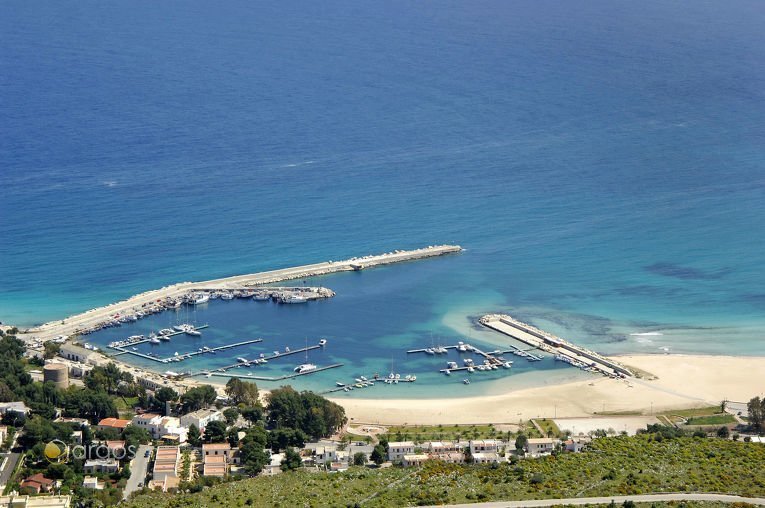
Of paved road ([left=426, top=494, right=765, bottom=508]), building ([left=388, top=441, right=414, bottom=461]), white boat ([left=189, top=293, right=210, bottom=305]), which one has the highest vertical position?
white boat ([left=189, top=293, right=210, bottom=305])

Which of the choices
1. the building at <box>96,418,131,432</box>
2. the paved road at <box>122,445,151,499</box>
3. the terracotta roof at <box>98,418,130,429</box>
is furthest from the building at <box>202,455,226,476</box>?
the terracotta roof at <box>98,418,130,429</box>

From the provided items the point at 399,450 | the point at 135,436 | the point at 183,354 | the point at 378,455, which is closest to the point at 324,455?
the point at 378,455

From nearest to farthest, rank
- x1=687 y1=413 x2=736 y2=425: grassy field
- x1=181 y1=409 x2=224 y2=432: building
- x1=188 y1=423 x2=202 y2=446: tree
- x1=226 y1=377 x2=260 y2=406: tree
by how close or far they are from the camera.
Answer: x1=188 y1=423 x2=202 y2=446: tree → x1=181 y1=409 x2=224 y2=432: building → x1=687 y1=413 x2=736 y2=425: grassy field → x1=226 y1=377 x2=260 y2=406: tree

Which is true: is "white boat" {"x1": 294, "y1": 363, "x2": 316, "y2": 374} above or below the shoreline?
below

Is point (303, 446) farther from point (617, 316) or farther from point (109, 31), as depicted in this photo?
point (109, 31)

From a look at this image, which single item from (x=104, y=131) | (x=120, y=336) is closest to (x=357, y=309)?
(x=120, y=336)

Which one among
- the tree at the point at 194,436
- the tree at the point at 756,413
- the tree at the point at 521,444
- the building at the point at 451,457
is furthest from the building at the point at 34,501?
the tree at the point at 756,413

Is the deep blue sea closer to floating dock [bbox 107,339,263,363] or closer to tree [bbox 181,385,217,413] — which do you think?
floating dock [bbox 107,339,263,363]

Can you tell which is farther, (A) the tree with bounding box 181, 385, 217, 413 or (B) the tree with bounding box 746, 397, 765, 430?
(A) the tree with bounding box 181, 385, 217, 413
